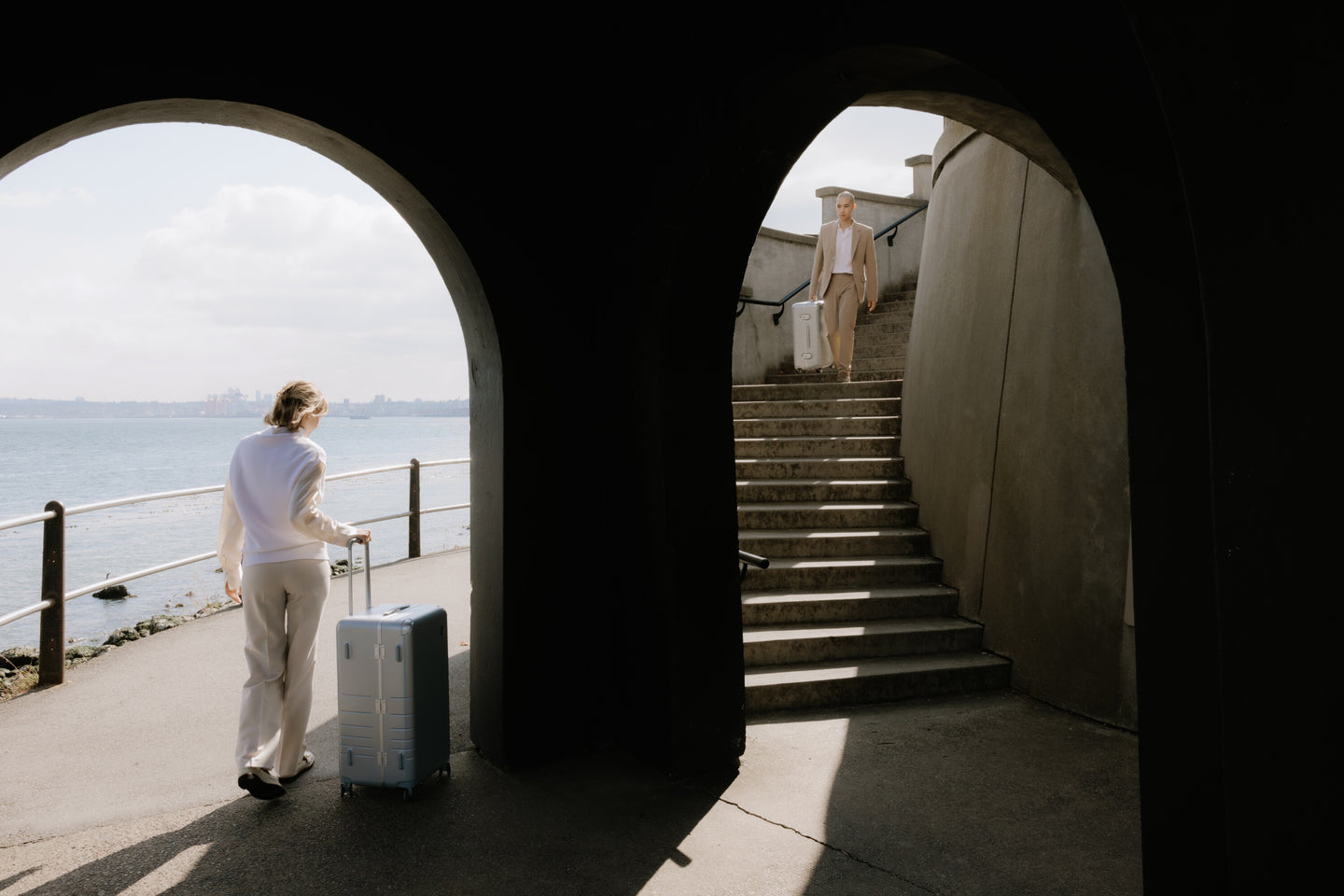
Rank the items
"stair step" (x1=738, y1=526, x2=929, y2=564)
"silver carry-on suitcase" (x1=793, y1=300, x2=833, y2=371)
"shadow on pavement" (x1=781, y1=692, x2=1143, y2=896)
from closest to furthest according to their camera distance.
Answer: "shadow on pavement" (x1=781, y1=692, x2=1143, y2=896)
"stair step" (x1=738, y1=526, x2=929, y2=564)
"silver carry-on suitcase" (x1=793, y1=300, x2=833, y2=371)

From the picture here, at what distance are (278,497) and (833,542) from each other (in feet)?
13.5

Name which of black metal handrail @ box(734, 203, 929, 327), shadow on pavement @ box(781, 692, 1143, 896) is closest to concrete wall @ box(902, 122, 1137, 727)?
shadow on pavement @ box(781, 692, 1143, 896)

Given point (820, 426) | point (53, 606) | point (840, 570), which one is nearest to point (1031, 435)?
point (840, 570)

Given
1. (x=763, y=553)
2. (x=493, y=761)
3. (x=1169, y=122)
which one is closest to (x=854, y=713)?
(x=763, y=553)

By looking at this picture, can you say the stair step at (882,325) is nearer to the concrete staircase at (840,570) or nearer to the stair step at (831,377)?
the stair step at (831,377)

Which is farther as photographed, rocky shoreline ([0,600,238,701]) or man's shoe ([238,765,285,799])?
rocky shoreline ([0,600,238,701])

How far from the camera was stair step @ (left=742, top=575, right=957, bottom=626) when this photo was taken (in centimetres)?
616

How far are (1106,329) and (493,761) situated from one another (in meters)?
4.21

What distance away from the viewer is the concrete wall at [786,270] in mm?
11391

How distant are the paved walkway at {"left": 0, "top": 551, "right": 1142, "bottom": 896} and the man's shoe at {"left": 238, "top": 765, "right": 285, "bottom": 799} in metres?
0.08

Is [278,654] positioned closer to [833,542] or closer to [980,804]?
[980,804]

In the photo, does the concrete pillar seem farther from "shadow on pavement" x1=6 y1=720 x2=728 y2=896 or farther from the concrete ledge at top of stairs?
"shadow on pavement" x1=6 y1=720 x2=728 y2=896

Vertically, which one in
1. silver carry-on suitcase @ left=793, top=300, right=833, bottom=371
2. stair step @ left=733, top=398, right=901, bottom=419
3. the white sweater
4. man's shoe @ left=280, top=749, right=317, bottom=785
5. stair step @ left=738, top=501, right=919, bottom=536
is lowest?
man's shoe @ left=280, top=749, right=317, bottom=785

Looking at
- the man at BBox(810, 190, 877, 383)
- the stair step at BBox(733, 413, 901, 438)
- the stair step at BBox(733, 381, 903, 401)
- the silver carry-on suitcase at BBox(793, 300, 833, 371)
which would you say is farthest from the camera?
the silver carry-on suitcase at BBox(793, 300, 833, 371)
